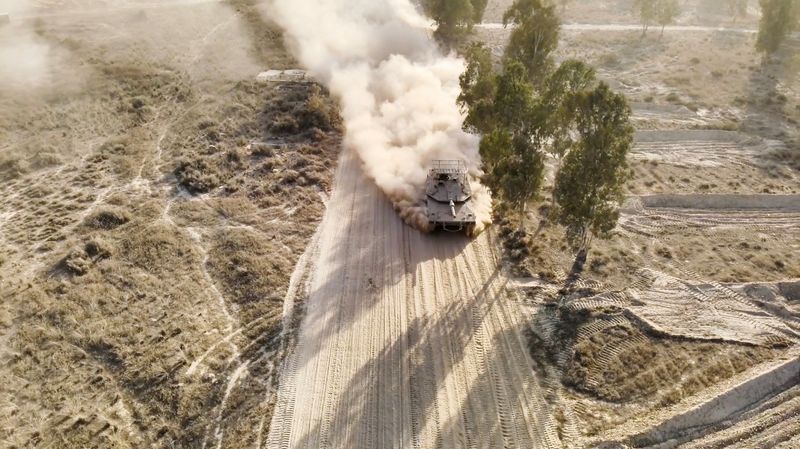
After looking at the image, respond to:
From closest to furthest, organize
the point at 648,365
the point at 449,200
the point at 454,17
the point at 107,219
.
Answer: the point at 648,365
the point at 449,200
the point at 107,219
the point at 454,17

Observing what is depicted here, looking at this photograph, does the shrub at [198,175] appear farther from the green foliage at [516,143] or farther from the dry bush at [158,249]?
the green foliage at [516,143]

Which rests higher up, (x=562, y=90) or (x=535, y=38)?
(x=535, y=38)

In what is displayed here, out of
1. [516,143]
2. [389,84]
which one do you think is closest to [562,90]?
[516,143]

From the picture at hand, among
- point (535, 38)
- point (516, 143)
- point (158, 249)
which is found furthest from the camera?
point (535, 38)

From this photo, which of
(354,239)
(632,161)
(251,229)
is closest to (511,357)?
(354,239)

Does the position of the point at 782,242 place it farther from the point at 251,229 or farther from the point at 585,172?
the point at 251,229

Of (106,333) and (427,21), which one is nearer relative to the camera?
(106,333)

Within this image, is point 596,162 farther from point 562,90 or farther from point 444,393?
point 444,393
